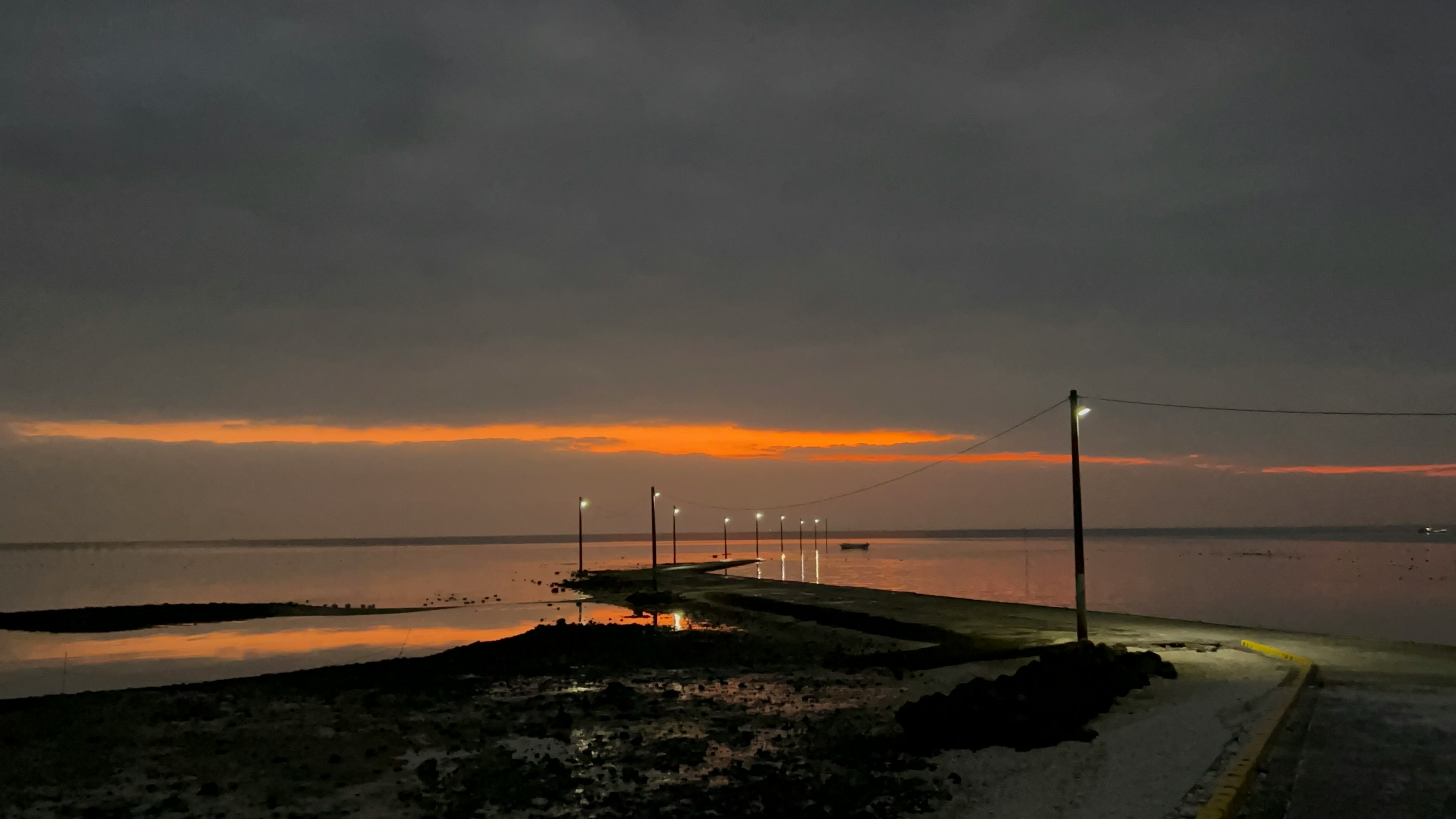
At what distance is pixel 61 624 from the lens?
5475 cm

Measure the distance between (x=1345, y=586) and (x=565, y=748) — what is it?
93.5 metres

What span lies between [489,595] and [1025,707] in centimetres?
6565

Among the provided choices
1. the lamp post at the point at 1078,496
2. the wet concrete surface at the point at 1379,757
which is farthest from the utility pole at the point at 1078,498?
the wet concrete surface at the point at 1379,757

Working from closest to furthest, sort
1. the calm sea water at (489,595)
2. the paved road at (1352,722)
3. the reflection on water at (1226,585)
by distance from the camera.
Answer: the paved road at (1352,722) → the calm sea water at (489,595) → the reflection on water at (1226,585)

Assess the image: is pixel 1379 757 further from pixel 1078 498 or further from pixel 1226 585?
pixel 1226 585

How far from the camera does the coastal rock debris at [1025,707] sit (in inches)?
610

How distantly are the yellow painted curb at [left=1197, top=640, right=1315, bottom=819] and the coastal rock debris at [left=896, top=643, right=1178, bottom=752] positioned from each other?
2609 millimetres

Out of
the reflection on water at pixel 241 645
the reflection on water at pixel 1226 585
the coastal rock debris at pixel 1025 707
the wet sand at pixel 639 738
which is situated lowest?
the reflection on water at pixel 1226 585

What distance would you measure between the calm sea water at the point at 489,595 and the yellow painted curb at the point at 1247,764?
3076 cm

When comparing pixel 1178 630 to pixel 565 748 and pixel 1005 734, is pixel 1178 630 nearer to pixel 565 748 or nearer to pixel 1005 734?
pixel 1005 734

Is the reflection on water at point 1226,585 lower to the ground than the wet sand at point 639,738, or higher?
lower

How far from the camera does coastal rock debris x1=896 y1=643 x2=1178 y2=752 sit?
15492mm

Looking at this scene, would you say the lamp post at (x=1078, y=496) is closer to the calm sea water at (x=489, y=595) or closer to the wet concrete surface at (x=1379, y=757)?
the wet concrete surface at (x=1379, y=757)

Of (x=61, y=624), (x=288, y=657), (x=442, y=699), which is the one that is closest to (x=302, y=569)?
(x=61, y=624)
